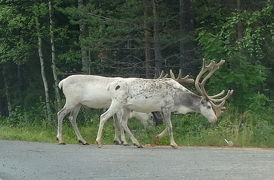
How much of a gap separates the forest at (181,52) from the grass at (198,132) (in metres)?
0.03

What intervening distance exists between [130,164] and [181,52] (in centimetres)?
1468

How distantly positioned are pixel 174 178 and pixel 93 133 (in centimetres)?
1127

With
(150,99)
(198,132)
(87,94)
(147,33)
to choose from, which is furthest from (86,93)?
(147,33)

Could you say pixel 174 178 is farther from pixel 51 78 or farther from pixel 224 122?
pixel 51 78

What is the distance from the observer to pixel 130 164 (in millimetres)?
11508

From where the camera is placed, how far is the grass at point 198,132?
17312 millimetres

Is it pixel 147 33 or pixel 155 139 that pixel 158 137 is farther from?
pixel 147 33

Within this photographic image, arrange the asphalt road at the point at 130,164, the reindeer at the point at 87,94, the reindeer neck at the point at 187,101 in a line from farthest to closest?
the reindeer at the point at 87,94 < the reindeer neck at the point at 187,101 < the asphalt road at the point at 130,164

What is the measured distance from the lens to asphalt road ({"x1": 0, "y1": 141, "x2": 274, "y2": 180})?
10.1 m

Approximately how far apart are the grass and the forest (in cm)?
3

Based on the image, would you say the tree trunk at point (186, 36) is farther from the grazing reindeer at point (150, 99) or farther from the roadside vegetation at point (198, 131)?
the grazing reindeer at point (150, 99)

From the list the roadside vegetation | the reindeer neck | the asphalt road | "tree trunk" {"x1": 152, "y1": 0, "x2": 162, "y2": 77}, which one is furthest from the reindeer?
"tree trunk" {"x1": 152, "y1": 0, "x2": 162, "y2": 77}

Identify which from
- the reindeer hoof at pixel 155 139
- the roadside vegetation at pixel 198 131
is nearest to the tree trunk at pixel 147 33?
the roadside vegetation at pixel 198 131

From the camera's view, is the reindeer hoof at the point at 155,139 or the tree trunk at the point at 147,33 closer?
the reindeer hoof at the point at 155,139
